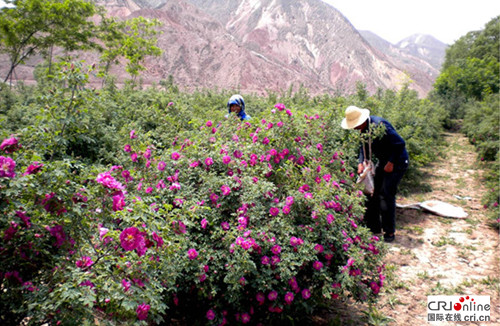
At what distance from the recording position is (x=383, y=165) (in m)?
3.96

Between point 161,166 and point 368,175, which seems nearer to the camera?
point 161,166

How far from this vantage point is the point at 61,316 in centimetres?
122

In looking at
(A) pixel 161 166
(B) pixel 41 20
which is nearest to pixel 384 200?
(A) pixel 161 166

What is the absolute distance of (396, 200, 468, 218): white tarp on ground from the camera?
16.0 ft

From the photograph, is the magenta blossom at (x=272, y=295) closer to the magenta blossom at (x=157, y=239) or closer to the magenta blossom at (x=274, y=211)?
the magenta blossom at (x=274, y=211)

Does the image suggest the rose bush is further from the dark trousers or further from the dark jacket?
the dark trousers

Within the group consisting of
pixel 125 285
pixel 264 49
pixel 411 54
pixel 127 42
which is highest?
pixel 411 54

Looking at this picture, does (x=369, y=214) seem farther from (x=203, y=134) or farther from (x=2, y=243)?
(x=2, y=243)

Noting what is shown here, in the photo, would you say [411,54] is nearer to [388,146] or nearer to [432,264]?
[388,146]

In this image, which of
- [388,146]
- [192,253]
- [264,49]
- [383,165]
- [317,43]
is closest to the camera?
[192,253]

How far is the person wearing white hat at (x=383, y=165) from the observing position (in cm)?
363

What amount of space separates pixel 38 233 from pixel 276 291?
1.40 m

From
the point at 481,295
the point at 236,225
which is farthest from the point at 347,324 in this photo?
the point at 481,295

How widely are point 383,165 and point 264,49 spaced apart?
257 ft
